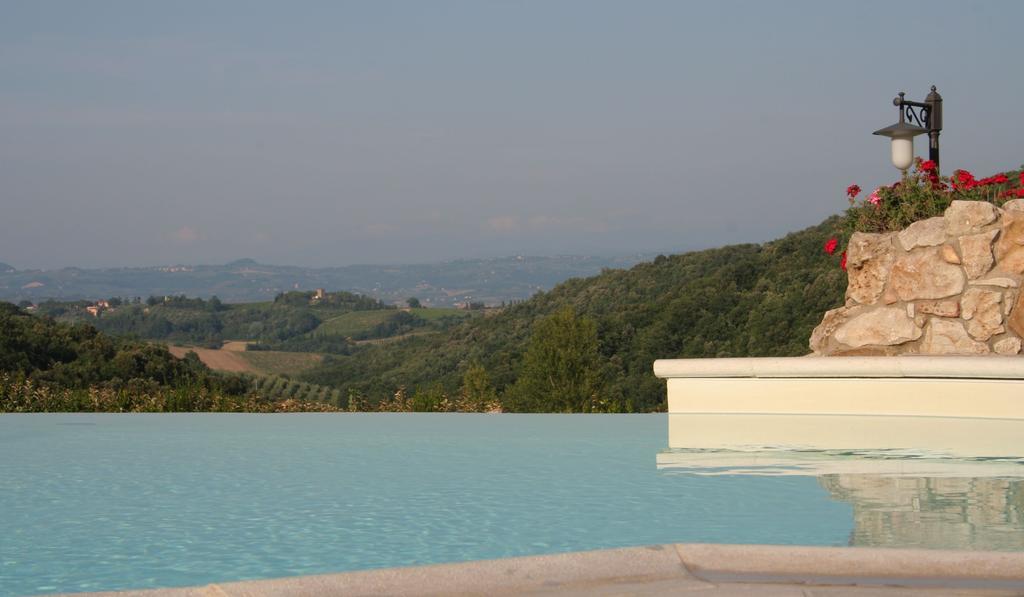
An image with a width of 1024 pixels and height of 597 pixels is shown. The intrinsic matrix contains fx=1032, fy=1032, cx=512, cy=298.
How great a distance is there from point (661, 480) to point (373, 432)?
4.31 meters

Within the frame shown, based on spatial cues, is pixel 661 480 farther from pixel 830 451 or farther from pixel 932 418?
pixel 932 418

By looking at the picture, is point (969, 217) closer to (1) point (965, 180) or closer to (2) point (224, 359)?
(1) point (965, 180)

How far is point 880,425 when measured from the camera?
8945mm

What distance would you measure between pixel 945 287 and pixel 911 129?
2.34 m

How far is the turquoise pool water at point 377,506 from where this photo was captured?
5141mm

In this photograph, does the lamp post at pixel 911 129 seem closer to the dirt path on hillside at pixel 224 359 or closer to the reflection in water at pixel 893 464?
the reflection in water at pixel 893 464

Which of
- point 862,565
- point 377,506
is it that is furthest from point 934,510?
point 377,506

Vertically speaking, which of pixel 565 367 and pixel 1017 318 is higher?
pixel 1017 318

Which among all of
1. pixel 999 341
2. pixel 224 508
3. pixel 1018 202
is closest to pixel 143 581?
pixel 224 508

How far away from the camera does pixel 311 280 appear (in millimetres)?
81000

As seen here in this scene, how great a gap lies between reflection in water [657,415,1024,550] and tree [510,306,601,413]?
10.8 feet

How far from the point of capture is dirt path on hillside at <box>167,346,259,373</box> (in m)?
44.9

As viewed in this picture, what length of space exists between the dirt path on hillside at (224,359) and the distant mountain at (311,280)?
17.2m

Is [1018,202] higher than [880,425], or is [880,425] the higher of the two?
[1018,202]
